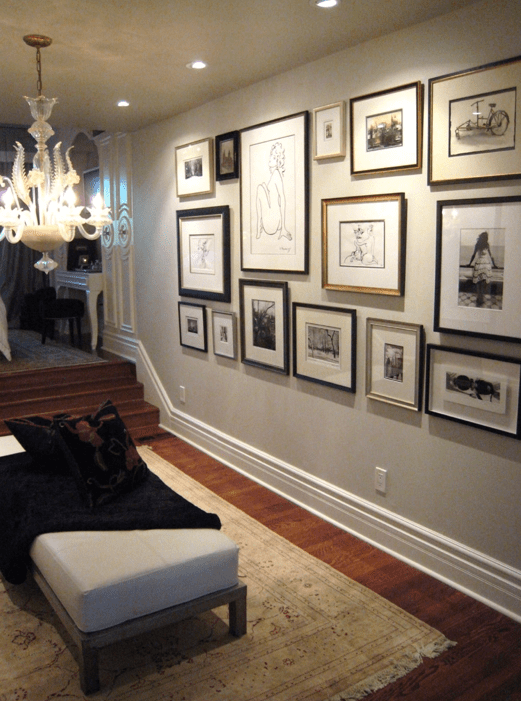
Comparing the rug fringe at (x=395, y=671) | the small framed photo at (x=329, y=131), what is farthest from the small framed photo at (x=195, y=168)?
the rug fringe at (x=395, y=671)

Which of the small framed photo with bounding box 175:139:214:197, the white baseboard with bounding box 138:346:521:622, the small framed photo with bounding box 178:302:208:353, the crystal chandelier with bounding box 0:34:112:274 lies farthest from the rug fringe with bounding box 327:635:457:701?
the small framed photo with bounding box 175:139:214:197

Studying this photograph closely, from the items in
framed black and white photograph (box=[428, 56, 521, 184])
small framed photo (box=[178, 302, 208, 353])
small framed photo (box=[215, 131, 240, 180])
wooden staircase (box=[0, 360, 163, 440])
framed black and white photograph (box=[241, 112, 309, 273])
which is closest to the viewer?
framed black and white photograph (box=[428, 56, 521, 184])

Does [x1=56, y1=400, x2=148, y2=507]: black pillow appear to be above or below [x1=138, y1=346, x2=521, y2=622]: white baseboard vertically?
above

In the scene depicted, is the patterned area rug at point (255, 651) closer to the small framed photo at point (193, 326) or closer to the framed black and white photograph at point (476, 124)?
the framed black and white photograph at point (476, 124)

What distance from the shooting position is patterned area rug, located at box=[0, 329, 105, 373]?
229 inches

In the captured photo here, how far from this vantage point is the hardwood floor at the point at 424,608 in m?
2.37

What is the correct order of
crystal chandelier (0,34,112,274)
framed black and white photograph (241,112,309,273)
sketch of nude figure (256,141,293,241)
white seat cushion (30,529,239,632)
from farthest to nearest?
sketch of nude figure (256,141,293,241) < framed black and white photograph (241,112,309,273) < crystal chandelier (0,34,112,274) < white seat cushion (30,529,239,632)

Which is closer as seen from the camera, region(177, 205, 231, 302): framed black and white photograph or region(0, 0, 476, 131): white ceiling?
region(0, 0, 476, 131): white ceiling

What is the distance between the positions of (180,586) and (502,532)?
142cm

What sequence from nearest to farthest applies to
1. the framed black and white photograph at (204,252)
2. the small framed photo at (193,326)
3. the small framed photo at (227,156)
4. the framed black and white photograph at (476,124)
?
the framed black and white photograph at (476,124), the small framed photo at (227,156), the framed black and white photograph at (204,252), the small framed photo at (193,326)

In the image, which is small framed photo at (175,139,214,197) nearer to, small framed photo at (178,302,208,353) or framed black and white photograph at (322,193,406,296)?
small framed photo at (178,302,208,353)

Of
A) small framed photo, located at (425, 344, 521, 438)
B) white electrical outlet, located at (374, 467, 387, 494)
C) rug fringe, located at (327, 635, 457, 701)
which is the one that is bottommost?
rug fringe, located at (327, 635, 457, 701)

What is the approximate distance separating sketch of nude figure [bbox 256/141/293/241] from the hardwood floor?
5.47 ft

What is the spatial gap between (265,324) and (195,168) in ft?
4.42
